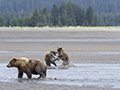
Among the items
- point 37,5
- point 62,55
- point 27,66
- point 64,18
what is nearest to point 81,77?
point 27,66

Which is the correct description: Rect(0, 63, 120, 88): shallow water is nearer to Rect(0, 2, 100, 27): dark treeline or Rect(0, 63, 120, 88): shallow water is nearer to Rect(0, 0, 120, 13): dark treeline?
Rect(0, 2, 100, 27): dark treeline

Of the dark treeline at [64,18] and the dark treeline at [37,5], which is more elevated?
the dark treeline at [37,5]

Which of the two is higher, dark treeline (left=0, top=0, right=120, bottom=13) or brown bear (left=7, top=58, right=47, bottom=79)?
dark treeline (left=0, top=0, right=120, bottom=13)

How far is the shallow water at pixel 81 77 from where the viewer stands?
27.5 ft

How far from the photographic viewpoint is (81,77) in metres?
9.12

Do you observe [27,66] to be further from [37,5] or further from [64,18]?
[37,5]

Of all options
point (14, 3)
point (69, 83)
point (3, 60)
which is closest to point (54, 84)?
point (69, 83)

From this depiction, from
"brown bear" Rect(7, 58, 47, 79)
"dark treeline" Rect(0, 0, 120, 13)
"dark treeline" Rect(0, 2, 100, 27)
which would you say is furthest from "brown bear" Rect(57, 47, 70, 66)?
"dark treeline" Rect(0, 0, 120, 13)

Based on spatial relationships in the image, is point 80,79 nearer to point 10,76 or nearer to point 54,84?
point 54,84

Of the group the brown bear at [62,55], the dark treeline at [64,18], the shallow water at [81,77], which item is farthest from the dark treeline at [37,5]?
the shallow water at [81,77]

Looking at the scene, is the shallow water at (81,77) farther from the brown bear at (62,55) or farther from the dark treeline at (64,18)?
the dark treeline at (64,18)

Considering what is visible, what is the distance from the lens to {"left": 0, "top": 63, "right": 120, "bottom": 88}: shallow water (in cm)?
838

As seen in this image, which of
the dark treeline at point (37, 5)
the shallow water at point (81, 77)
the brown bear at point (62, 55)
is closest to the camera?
the shallow water at point (81, 77)

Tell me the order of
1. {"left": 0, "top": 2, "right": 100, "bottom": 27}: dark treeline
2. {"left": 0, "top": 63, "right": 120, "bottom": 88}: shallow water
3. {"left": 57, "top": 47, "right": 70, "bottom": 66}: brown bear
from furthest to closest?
{"left": 0, "top": 2, "right": 100, "bottom": 27}: dark treeline
{"left": 57, "top": 47, "right": 70, "bottom": 66}: brown bear
{"left": 0, "top": 63, "right": 120, "bottom": 88}: shallow water
